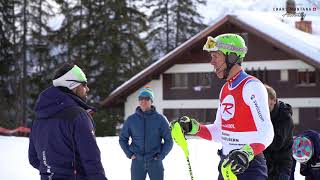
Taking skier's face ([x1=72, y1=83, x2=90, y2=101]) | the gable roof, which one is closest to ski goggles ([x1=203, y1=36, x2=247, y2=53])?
skier's face ([x1=72, y1=83, x2=90, y2=101])

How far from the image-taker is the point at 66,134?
360cm

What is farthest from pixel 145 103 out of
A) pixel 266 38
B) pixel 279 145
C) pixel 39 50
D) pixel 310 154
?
pixel 39 50

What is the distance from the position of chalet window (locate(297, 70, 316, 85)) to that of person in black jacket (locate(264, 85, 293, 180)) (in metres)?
25.7

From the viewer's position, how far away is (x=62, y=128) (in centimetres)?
360

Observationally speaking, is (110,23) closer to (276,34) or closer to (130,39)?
(130,39)

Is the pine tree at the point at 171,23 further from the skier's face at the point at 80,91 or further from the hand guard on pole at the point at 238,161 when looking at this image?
the hand guard on pole at the point at 238,161

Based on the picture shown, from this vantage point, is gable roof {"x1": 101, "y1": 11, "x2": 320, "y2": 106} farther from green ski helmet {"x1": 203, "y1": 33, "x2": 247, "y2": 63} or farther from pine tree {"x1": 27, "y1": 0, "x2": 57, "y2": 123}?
green ski helmet {"x1": 203, "y1": 33, "x2": 247, "y2": 63}

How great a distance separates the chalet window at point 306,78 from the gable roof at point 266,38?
155cm

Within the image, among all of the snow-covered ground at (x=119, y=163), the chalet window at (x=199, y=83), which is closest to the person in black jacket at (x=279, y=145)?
the snow-covered ground at (x=119, y=163)

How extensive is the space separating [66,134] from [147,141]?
10.9 feet

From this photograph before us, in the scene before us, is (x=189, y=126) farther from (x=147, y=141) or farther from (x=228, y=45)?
(x=147, y=141)

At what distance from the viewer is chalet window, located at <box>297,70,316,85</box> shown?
1191 inches

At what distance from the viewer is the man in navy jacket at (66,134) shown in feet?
11.7

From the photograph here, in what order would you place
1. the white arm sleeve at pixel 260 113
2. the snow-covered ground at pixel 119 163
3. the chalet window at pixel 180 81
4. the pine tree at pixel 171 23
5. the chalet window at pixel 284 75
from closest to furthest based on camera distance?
the white arm sleeve at pixel 260 113 → the snow-covered ground at pixel 119 163 → the chalet window at pixel 284 75 → the chalet window at pixel 180 81 → the pine tree at pixel 171 23
